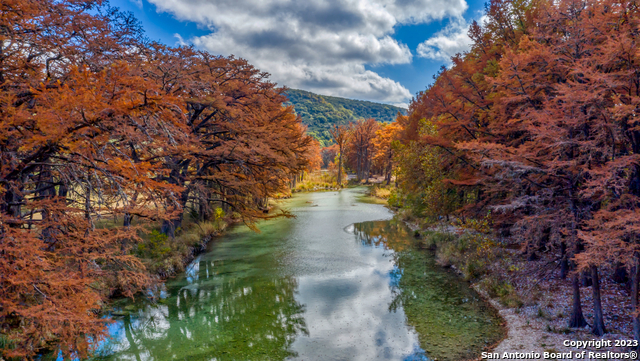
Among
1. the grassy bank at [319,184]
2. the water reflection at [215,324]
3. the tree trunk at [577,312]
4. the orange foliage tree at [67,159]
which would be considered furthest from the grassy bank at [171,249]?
the grassy bank at [319,184]

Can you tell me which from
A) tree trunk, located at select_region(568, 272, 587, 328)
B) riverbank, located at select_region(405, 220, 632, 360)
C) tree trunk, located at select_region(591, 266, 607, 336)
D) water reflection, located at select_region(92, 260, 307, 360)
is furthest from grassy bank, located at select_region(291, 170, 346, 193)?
tree trunk, located at select_region(591, 266, 607, 336)

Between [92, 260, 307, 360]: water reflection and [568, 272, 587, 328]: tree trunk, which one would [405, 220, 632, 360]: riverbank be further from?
[92, 260, 307, 360]: water reflection

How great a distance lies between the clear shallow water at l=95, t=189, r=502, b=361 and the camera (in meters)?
7.92

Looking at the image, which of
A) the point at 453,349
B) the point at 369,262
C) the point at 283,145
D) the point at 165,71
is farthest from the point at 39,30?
the point at 369,262

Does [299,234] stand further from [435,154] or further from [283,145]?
[435,154]

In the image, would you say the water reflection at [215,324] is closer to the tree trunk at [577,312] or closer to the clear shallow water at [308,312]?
the clear shallow water at [308,312]

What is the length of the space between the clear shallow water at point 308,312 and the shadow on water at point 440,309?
29 millimetres

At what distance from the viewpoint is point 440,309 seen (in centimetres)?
991

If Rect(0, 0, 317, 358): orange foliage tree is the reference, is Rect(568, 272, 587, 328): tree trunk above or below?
below

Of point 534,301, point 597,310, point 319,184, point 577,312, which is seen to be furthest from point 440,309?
point 319,184

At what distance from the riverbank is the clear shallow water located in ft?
1.82

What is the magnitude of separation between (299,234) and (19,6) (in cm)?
1706

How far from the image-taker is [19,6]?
18.1ft

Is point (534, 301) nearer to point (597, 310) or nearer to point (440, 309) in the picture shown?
point (597, 310)
